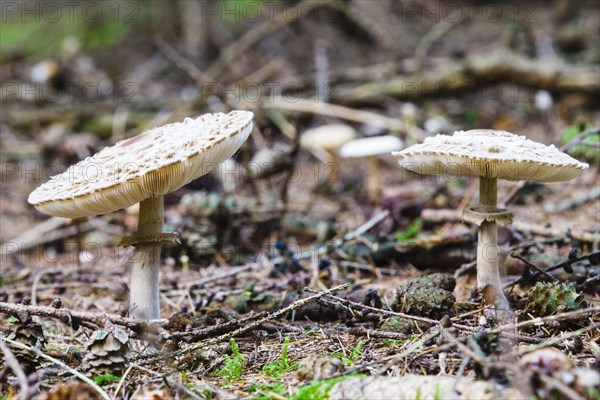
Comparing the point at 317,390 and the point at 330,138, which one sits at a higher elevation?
the point at 330,138

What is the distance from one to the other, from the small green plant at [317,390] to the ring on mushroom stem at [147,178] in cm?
120

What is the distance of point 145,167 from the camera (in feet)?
7.75

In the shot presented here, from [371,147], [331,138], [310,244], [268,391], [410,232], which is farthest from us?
[331,138]

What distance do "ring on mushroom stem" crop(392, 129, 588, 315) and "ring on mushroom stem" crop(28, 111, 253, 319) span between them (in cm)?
104

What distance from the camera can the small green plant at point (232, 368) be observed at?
7.44 ft

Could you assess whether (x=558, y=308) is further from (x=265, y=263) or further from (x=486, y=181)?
(x=265, y=263)

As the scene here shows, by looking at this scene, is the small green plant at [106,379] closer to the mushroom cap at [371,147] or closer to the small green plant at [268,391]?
the small green plant at [268,391]

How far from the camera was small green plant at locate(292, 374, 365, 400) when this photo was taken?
6.37 feet

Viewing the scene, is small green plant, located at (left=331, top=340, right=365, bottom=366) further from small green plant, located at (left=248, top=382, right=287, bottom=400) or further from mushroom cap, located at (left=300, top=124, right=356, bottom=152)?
mushroom cap, located at (left=300, top=124, right=356, bottom=152)

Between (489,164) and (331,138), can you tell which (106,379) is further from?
(331,138)

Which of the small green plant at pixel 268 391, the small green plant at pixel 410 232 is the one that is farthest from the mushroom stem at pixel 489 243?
the small green plant at pixel 268 391

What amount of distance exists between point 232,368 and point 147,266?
1016 mm

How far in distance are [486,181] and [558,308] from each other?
84 centimetres

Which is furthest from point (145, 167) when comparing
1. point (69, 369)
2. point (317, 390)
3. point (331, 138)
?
point (331, 138)
